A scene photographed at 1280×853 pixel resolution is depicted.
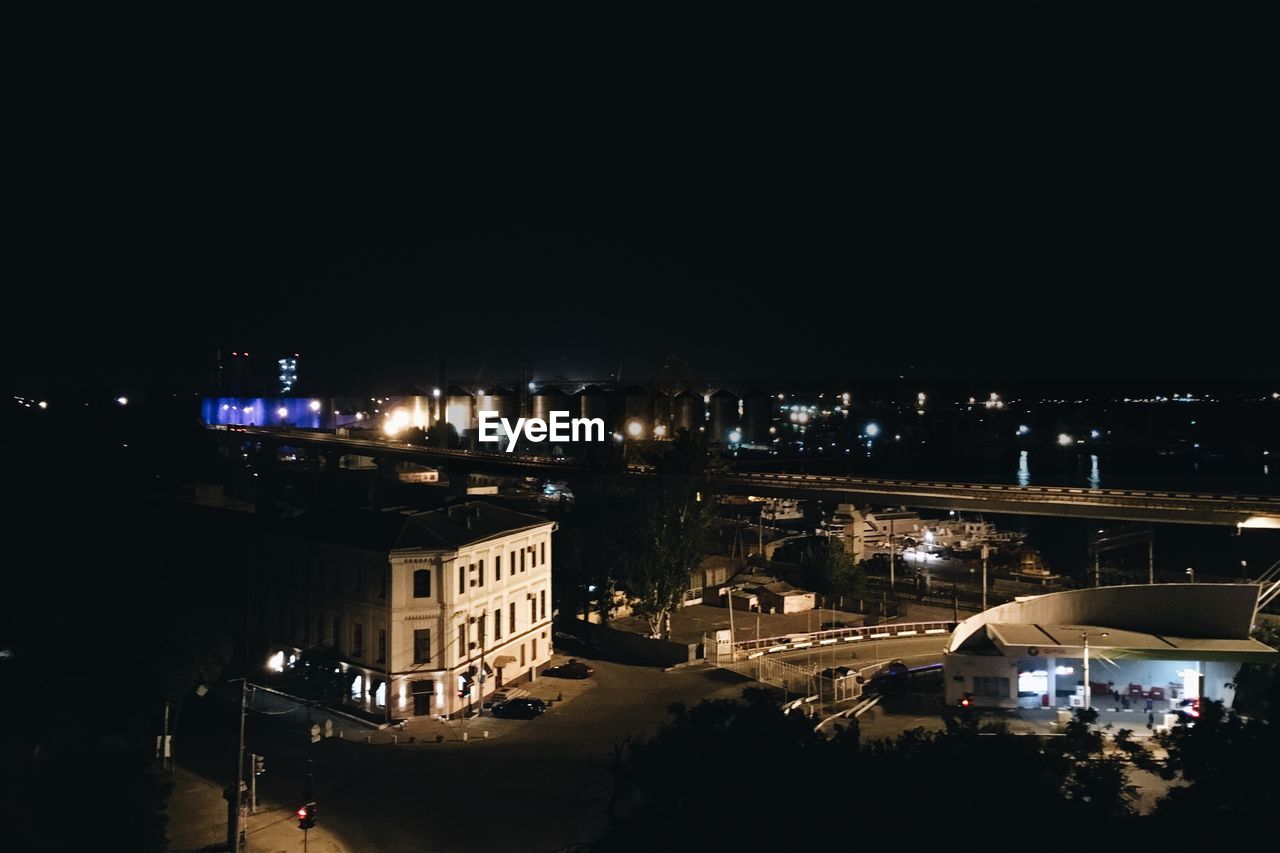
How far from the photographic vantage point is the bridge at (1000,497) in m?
28.4

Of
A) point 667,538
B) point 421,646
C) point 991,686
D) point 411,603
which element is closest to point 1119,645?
point 991,686

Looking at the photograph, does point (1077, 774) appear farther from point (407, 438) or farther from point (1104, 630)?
point (407, 438)

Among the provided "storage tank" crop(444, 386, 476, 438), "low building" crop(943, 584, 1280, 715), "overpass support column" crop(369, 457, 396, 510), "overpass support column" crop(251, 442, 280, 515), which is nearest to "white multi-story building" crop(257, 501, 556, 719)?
"overpass support column" crop(369, 457, 396, 510)

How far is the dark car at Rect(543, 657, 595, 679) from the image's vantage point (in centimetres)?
2050

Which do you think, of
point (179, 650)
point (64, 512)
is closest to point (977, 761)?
point (179, 650)

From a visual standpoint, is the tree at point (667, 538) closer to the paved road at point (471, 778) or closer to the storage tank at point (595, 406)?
the paved road at point (471, 778)

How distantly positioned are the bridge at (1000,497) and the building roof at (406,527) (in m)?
7.85

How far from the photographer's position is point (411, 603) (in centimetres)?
1814

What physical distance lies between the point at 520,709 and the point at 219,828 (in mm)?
6043

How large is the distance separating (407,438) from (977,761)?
6499cm

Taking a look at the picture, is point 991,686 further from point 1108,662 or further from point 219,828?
point 219,828

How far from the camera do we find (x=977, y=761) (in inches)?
261

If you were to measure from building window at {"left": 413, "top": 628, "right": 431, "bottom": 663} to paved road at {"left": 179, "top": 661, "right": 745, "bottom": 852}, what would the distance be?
186 centimetres

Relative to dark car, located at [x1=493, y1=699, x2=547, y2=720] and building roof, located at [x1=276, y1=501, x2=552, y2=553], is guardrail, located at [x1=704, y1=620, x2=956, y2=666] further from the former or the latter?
building roof, located at [x1=276, y1=501, x2=552, y2=553]
